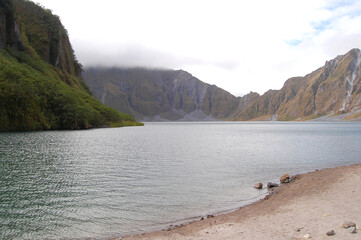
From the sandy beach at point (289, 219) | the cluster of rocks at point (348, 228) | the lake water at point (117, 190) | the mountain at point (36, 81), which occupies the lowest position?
the lake water at point (117, 190)

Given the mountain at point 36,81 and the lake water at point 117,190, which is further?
the mountain at point 36,81

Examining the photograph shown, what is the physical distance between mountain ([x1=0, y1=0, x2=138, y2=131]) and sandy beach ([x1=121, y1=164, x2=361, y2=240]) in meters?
93.7

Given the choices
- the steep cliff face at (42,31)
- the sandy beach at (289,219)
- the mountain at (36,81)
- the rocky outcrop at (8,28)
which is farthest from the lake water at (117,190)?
the steep cliff face at (42,31)

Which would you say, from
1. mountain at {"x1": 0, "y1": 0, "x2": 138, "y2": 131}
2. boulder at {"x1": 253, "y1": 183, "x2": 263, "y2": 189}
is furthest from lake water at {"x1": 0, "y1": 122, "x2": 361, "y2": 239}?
mountain at {"x1": 0, "y1": 0, "x2": 138, "y2": 131}

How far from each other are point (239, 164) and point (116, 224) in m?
23.2

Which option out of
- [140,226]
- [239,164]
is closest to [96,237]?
[140,226]

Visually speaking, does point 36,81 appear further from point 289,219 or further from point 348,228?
point 348,228

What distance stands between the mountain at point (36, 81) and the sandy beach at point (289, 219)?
93683 millimetres

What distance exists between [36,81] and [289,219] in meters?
120

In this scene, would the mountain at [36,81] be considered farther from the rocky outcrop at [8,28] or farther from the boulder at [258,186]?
the boulder at [258,186]

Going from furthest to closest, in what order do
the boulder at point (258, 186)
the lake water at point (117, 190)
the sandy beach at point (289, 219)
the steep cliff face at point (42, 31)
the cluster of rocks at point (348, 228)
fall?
the steep cliff face at point (42, 31) < the boulder at point (258, 186) < the lake water at point (117, 190) < the sandy beach at point (289, 219) < the cluster of rocks at point (348, 228)

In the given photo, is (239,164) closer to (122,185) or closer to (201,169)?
(201,169)

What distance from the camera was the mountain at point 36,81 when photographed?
Result: 92312 millimetres

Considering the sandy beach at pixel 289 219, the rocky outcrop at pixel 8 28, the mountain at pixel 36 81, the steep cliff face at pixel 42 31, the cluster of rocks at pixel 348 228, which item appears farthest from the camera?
the steep cliff face at pixel 42 31
